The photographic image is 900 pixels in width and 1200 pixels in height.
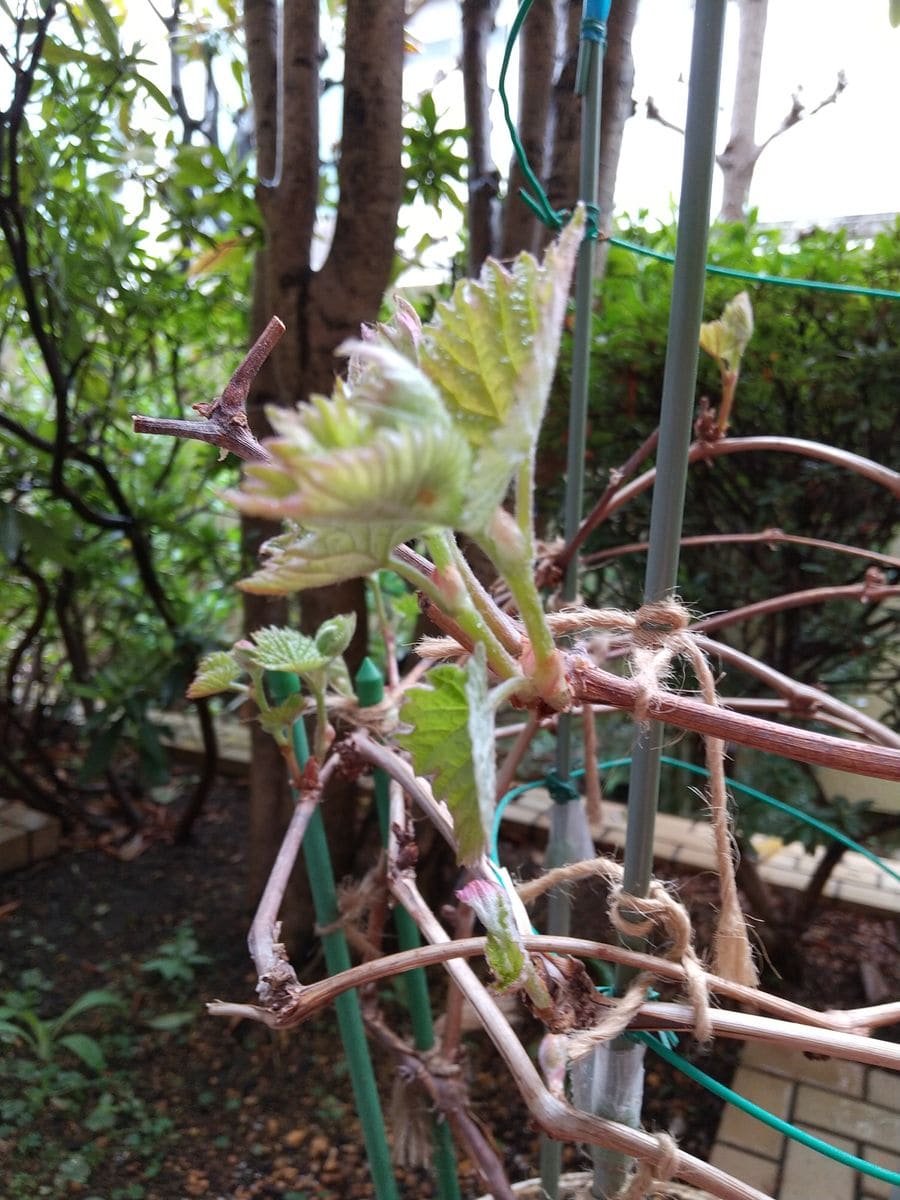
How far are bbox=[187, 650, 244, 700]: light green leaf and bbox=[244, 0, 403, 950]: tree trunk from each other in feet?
1.82

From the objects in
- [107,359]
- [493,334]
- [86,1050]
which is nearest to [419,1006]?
[493,334]

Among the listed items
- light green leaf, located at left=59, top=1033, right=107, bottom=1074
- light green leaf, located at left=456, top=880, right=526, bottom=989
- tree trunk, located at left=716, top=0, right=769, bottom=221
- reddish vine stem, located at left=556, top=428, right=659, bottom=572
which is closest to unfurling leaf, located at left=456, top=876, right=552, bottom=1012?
light green leaf, located at left=456, top=880, right=526, bottom=989

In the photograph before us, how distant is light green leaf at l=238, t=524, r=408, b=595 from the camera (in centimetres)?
25

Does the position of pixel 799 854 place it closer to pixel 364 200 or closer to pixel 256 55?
pixel 364 200

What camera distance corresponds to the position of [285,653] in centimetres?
52

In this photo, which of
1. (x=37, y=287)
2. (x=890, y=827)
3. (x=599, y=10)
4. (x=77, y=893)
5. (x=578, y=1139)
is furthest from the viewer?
(x=77, y=893)

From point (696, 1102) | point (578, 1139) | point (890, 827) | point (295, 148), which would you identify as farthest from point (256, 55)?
point (696, 1102)

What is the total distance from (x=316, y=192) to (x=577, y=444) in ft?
2.37

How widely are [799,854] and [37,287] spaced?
6.45 feet

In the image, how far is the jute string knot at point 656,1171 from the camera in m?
0.38

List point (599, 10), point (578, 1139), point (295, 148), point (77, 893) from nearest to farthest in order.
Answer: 1. point (578, 1139)
2. point (599, 10)
3. point (295, 148)
4. point (77, 893)

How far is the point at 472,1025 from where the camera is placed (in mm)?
1036

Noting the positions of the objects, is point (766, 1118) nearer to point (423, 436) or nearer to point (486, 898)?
point (486, 898)

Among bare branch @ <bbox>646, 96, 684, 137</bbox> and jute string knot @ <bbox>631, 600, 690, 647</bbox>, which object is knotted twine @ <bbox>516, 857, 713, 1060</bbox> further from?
bare branch @ <bbox>646, 96, 684, 137</bbox>
